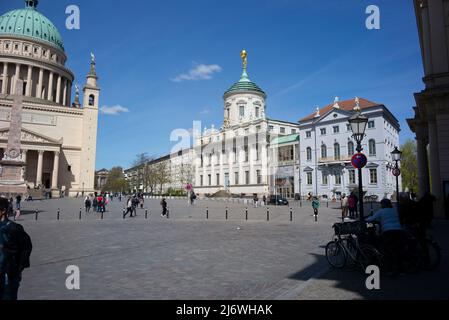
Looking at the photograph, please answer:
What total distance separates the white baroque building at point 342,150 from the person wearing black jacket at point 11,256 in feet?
168

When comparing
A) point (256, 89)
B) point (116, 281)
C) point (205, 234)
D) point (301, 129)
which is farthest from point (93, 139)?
point (116, 281)

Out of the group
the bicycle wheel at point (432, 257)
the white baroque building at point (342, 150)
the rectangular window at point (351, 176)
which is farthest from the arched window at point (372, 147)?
the bicycle wheel at point (432, 257)

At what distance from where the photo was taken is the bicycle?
7.75m

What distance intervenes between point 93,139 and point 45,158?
12229 millimetres

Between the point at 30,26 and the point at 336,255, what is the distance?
104 metres

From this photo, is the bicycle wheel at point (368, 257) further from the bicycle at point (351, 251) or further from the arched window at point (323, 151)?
the arched window at point (323, 151)

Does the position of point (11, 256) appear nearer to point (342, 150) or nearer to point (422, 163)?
point (422, 163)

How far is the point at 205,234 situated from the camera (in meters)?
15.8

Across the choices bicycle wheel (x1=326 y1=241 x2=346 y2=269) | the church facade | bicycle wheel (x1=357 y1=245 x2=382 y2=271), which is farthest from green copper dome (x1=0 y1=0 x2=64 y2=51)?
bicycle wheel (x1=357 y1=245 x2=382 y2=271)

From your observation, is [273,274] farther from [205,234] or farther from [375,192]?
[375,192]

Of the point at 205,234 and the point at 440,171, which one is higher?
the point at 440,171

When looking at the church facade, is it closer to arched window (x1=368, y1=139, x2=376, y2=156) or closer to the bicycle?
arched window (x1=368, y1=139, x2=376, y2=156)

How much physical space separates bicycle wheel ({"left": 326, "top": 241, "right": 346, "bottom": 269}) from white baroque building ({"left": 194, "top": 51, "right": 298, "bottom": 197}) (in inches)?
2395

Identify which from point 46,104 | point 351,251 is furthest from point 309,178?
point 46,104
